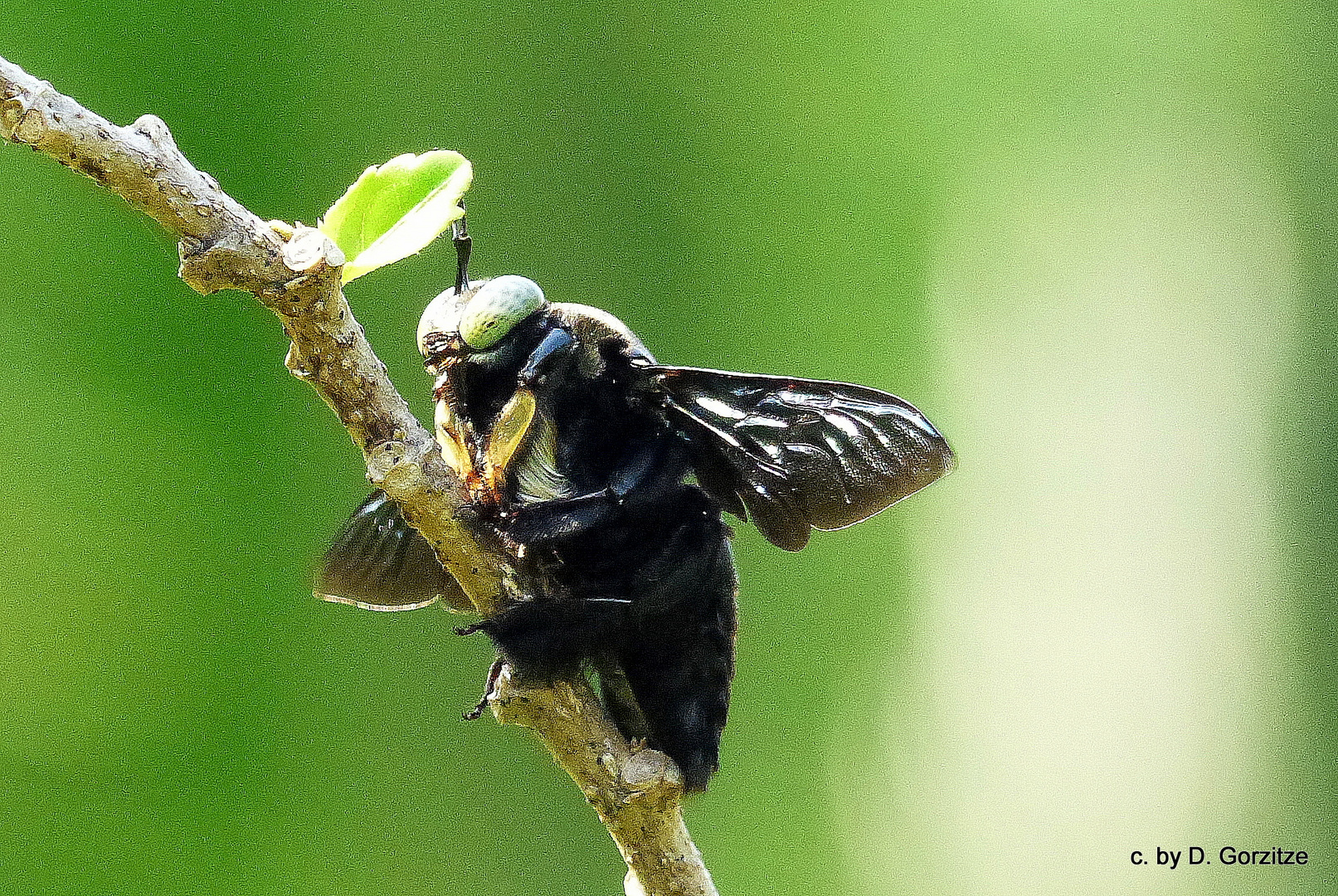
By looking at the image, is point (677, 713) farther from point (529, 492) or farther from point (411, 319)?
point (411, 319)

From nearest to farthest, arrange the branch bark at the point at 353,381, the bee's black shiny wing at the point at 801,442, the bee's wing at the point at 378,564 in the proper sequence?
the branch bark at the point at 353,381, the bee's black shiny wing at the point at 801,442, the bee's wing at the point at 378,564

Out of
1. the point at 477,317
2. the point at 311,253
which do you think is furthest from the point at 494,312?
the point at 311,253

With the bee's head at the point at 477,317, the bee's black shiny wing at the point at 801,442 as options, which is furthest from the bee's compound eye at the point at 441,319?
the bee's black shiny wing at the point at 801,442

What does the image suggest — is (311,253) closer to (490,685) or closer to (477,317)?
(477,317)

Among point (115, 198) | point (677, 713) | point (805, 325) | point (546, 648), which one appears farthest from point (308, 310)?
point (805, 325)

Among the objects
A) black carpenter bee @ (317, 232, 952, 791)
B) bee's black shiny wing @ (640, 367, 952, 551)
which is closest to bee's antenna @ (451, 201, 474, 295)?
black carpenter bee @ (317, 232, 952, 791)

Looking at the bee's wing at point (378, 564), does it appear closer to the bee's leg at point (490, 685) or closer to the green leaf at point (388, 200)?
the bee's leg at point (490, 685)

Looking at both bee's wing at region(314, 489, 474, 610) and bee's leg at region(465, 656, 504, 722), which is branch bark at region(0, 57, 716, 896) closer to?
bee's leg at region(465, 656, 504, 722)
